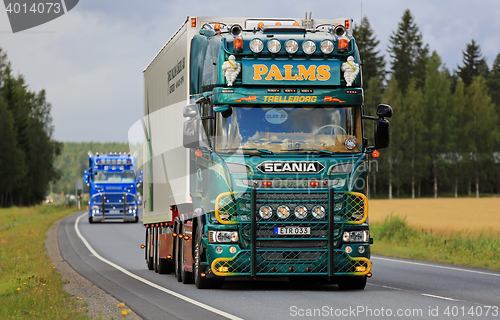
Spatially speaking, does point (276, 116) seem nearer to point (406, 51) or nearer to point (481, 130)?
point (481, 130)

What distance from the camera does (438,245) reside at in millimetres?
23922

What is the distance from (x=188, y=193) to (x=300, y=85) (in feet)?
9.57

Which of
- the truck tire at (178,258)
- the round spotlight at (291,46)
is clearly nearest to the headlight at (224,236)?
the truck tire at (178,258)

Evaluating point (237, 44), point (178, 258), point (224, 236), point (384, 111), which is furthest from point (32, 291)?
point (384, 111)

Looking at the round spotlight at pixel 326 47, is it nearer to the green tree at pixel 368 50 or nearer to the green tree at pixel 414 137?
the green tree at pixel 414 137

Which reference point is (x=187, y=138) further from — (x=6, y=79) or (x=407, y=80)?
(x=407, y=80)

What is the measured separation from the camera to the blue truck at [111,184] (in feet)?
145

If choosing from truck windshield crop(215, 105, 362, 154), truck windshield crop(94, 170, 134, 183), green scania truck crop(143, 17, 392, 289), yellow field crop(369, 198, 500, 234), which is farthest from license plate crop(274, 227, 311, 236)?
truck windshield crop(94, 170, 134, 183)

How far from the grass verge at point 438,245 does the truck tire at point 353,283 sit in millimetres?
6420

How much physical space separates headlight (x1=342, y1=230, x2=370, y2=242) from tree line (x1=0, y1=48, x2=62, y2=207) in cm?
7705

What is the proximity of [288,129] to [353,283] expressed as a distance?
3062mm

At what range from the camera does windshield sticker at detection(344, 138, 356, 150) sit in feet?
39.2

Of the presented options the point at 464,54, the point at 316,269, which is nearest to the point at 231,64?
the point at 316,269

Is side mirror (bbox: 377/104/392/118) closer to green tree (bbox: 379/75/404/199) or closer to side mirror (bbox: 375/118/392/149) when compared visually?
side mirror (bbox: 375/118/392/149)
